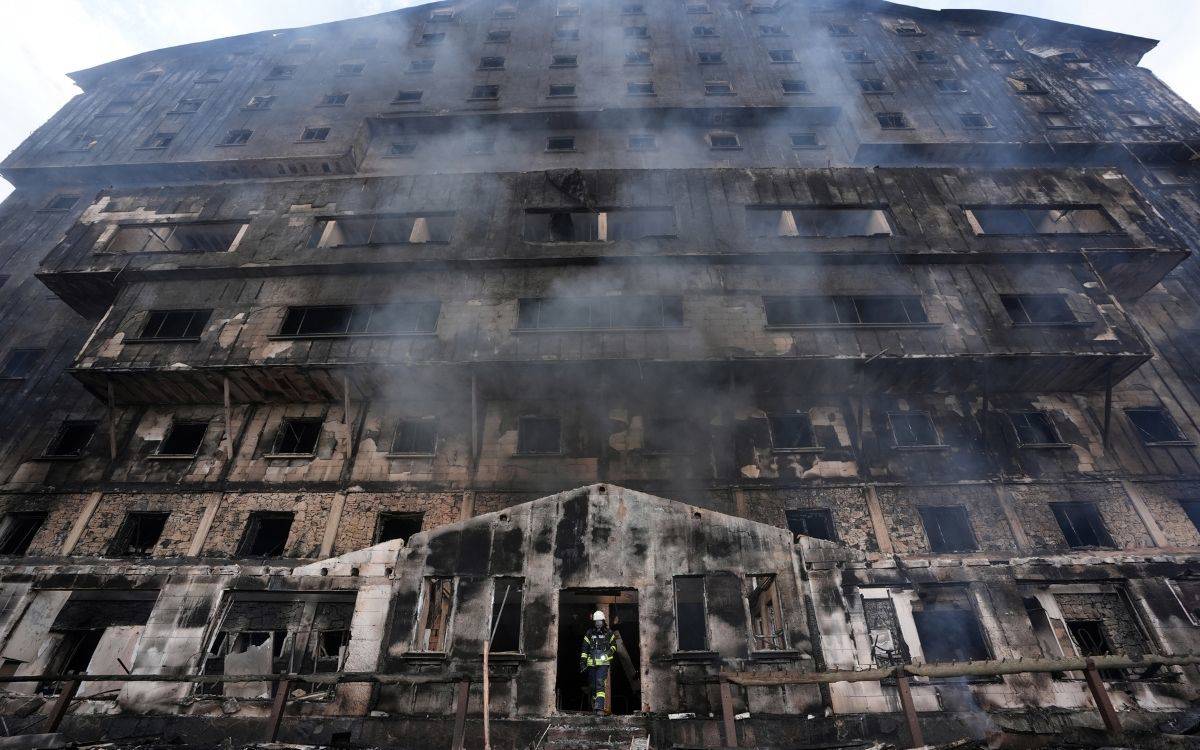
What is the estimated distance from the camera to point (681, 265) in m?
17.5

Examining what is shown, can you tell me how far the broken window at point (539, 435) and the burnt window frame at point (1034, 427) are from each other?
43.6ft

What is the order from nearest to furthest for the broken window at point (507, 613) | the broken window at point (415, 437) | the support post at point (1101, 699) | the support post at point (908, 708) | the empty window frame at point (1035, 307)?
1. the support post at point (1101, 699)
2. the support post at point (908, 708)
3. the broken window at point (507, 613)
4. the broken window at point (415, 437)
5. the empty window frame at point (1035, 307)

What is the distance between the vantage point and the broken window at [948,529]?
1435 cm

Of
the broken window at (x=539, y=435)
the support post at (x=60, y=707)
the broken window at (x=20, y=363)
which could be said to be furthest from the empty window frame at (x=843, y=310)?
the broken window at (x=20, y=363)

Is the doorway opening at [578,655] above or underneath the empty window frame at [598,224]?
underneath

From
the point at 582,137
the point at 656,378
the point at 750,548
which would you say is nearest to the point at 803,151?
the point at 582,137

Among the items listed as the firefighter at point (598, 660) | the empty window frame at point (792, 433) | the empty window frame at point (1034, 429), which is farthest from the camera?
the empty window frame at point (792, 433)

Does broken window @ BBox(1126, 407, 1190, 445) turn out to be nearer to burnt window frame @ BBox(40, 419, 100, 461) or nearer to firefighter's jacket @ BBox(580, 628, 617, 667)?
firefighter's jacket @ BBox(580, 628, 617, 667)

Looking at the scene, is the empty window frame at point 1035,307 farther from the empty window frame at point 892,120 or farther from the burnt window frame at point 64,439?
the burnt window frame at point 64,439

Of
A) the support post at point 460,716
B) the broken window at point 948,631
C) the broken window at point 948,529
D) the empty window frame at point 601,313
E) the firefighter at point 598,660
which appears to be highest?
the empty window frame at point 601,313

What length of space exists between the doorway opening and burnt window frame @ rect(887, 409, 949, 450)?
929 centimetres

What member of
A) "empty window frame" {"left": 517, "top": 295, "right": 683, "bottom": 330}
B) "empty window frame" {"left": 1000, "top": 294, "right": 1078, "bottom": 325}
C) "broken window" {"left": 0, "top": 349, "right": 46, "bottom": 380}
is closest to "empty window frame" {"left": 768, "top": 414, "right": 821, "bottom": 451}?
"empty window frame" {"left": 517, "top": 295, "right": 683, "bottom": 330}

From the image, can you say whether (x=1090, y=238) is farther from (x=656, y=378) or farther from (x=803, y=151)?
(x=656, y=378)

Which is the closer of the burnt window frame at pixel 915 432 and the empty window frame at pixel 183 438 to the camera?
the burnt window frame at pixel 915 432
